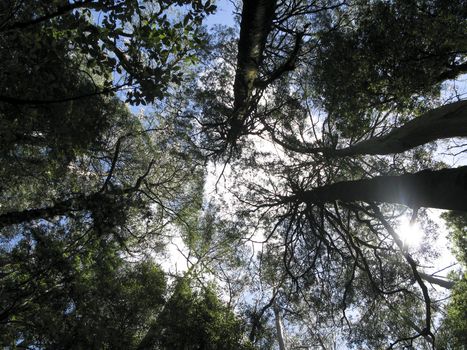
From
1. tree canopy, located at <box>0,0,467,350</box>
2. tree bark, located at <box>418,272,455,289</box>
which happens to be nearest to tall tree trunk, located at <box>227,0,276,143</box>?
tree canopy, located at <box>0,0,467,350</box>

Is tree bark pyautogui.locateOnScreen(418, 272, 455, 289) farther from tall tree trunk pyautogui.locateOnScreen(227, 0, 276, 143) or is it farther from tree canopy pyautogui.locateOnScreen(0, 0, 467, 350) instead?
tall tree trunk pyautogui.locateOnScreen(227, 0, 276, 143)

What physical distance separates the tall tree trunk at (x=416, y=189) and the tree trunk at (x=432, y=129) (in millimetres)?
1009

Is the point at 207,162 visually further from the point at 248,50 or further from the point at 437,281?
the point at 437,281

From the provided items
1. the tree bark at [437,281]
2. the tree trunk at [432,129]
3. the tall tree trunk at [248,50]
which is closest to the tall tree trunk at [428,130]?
the tree trunk at [432,129]

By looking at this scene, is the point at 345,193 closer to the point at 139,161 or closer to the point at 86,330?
the point at 86,330

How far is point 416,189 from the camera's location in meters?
4.69

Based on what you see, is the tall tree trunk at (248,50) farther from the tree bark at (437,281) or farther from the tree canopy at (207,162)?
the tree bark at (437,281)

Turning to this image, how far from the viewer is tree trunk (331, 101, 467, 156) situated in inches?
218

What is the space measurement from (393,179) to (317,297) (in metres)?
5.43

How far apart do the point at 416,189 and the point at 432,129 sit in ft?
5.67

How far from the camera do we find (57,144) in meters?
6.05

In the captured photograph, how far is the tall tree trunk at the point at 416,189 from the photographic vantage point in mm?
3963

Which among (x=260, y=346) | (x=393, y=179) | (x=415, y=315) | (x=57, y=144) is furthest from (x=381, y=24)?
(x=415, y=315)

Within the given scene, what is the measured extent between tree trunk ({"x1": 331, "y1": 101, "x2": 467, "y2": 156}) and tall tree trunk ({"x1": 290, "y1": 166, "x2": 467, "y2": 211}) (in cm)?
101
